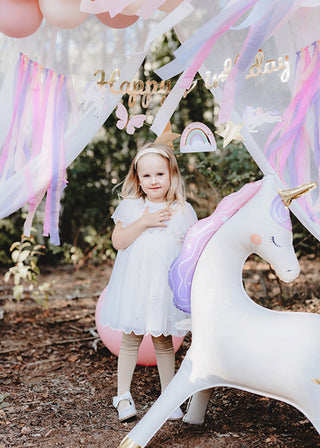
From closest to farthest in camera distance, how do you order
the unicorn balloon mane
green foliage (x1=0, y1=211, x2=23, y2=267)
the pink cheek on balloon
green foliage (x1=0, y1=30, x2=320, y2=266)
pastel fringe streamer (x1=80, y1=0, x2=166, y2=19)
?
the unicorn balloon mane → the pink cheek on balloon → pastel fringe streamer (x1=80, y1=0, x2=166, y2=19) → green foliage (x1=0, y1=30, x2=320, y2=266) → green foliage (x1=0, y1=211, x2=23, y2=267)

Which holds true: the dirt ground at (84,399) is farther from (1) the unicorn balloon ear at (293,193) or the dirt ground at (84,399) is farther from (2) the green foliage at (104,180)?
(2) the green foliage at (104,180)

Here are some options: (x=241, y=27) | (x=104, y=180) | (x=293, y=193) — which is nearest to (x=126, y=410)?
(x=293, y=193)

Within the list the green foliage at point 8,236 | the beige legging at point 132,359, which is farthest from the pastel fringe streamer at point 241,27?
the green foliage at point 8,236

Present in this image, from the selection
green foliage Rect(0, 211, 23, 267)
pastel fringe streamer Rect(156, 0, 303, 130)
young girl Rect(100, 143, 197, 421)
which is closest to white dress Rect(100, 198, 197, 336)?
young girl Rect(100, 143, 197, 421)

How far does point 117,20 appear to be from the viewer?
213cm

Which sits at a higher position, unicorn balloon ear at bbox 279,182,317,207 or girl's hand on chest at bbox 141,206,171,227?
unicorn balloon ear at bbox 279,182,317,207

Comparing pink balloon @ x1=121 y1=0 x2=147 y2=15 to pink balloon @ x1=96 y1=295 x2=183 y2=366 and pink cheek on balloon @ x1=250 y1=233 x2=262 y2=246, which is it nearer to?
pink cheek on balloon @ x1=250 y1=233 x2=262 y2=246

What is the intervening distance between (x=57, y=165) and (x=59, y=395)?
1.14m

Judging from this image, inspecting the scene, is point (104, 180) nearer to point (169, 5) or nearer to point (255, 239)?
point (169, 5)

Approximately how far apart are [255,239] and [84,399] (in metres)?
1.26

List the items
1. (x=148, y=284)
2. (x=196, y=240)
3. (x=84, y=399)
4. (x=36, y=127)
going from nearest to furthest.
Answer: (x=196, y=240), (x=148, y=284), (x=36, y=127), (x=84, y=399)

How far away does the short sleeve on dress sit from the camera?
86.7 inches

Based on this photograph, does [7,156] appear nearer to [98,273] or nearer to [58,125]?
[58,125]

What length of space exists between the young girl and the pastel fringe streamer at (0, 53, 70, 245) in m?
0.33
